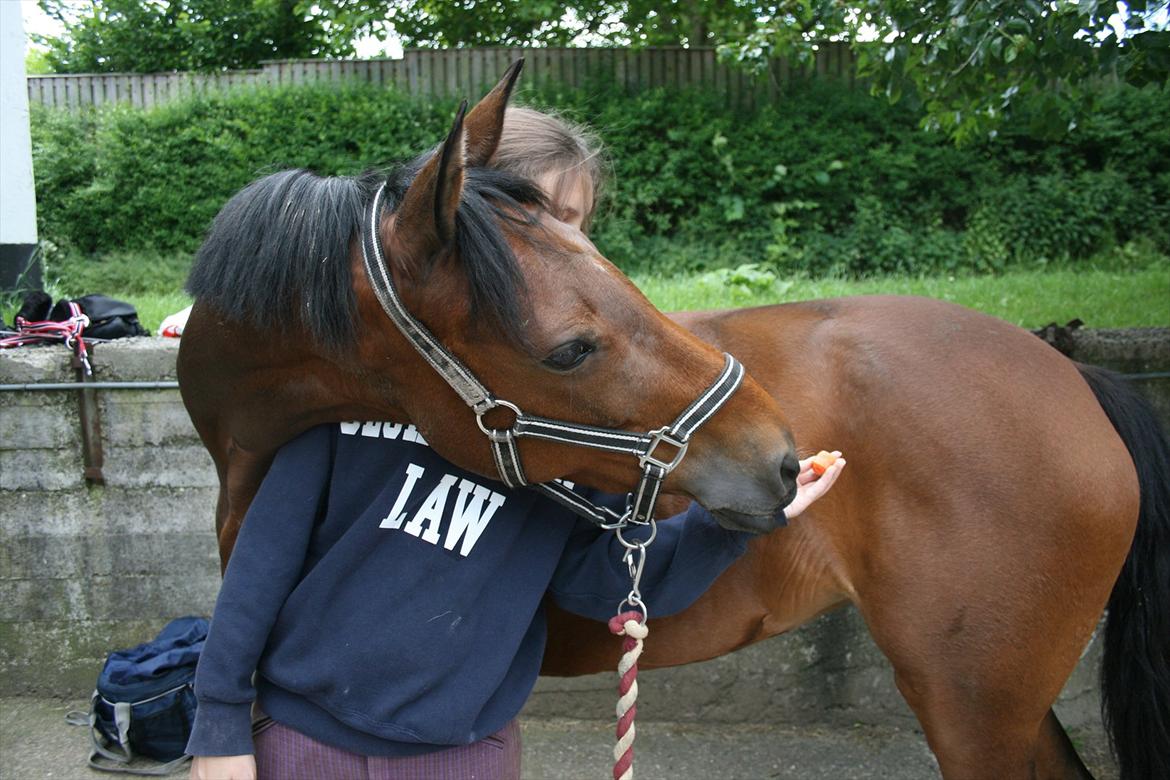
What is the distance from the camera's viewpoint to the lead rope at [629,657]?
57.6 inches

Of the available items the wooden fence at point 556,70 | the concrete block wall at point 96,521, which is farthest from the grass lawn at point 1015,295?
the wooden fence at point 556,70

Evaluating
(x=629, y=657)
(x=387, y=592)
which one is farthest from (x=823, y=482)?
(x=387, y=592)

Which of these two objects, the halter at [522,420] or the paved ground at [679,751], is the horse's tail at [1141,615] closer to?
the paved ground at [679,751]

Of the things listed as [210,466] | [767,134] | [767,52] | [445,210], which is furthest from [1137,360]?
[767,134]

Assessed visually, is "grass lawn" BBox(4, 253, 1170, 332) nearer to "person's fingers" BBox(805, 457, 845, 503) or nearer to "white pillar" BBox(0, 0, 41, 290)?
"white pillar" BBox(0, 0, 41, 290)

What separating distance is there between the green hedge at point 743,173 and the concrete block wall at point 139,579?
633cm

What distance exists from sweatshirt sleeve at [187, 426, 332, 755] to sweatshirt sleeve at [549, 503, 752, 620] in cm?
48

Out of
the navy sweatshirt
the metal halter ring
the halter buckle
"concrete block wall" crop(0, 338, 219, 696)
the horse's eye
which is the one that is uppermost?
the horse's eye

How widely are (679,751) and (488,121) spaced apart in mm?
2528

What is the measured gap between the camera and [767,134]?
9836 mm

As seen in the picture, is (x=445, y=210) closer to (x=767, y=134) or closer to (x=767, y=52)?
(x=767, y=52)

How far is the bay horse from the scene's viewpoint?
1.73 meters

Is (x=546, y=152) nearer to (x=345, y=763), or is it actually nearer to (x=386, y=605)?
(x=386, y=605)

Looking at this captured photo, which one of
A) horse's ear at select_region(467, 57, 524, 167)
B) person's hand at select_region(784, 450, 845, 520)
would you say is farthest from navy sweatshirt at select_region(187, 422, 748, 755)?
horse's ear at select_region(467, 57, 524, 167)
